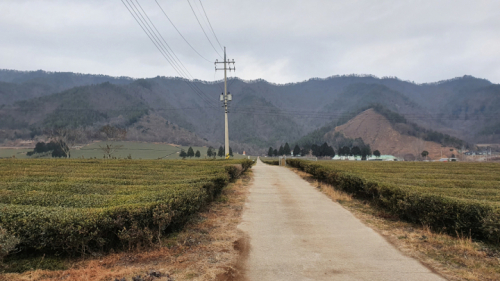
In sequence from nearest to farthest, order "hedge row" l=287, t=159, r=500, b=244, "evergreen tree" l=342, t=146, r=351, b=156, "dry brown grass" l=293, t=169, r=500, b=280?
"dry brown grass" l=293, t=169, r=500, b=280, "hedge row" l=287, t=159, r=500, b=244, "evergreen tree" l=342, t=146, r=351, b=156

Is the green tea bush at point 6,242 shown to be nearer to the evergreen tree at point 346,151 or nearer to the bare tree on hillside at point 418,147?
the evergreen tree at point 346,151

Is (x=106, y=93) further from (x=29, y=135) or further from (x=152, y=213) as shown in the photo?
(x=152, y=213)

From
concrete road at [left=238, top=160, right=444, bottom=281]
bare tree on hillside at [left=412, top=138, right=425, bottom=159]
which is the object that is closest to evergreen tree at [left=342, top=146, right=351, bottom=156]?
bare tree on hillside at [left=412, top=138, right=425, bottom=159]

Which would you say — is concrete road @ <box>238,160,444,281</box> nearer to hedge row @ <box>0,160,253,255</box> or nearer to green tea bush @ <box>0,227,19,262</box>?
hedge row @ <box>0,160,253,255</box>

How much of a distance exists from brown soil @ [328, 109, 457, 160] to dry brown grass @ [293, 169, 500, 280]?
136 m

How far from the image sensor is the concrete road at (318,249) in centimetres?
465

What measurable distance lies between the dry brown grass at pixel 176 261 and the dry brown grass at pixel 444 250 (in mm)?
3255

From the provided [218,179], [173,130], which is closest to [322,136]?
[173,130]

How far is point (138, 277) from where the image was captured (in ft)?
13.2

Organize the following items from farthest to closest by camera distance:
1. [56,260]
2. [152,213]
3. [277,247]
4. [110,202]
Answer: [110,202] < [277,247] < [152,213] < [56,260]

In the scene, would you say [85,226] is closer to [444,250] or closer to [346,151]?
[444,250]

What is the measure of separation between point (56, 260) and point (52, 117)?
522 feet

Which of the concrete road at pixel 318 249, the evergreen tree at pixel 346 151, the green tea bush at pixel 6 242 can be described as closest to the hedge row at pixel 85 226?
the green tea bush at pixel 6 242

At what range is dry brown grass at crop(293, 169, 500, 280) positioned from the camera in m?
4.73
